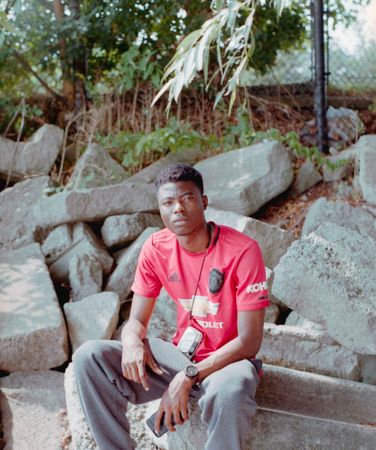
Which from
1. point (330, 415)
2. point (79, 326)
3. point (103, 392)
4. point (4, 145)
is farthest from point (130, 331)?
point (4, 145)

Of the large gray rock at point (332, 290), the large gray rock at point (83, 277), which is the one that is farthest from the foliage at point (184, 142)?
the large gray rock at point (332, 290)

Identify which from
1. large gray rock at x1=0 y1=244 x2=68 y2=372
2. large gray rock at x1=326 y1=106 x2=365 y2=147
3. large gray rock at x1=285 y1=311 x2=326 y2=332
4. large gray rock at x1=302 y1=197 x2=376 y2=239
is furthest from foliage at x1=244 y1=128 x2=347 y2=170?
large gray rock at x1=0 y1=244 x2=68 y2=372

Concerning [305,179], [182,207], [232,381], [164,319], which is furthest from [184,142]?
[232,381]

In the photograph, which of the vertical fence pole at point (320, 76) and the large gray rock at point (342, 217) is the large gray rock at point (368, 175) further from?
the vertical fence pole at point (320, 76)

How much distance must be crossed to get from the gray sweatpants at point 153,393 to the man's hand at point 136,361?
0.06m

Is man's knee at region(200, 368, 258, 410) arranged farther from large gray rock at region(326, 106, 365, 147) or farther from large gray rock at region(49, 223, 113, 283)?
large gray rock at region(326, 106, 365, 147)

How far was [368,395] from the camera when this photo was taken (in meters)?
3.24

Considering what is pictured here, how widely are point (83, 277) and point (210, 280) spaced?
216 cm

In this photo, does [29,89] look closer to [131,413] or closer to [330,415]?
[131,413]

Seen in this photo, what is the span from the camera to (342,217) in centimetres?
491

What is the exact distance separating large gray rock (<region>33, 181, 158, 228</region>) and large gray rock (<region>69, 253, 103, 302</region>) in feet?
1.95

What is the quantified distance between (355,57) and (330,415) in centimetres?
551

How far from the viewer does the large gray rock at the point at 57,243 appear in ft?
17.5

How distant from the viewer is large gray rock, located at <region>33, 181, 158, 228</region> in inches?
209
